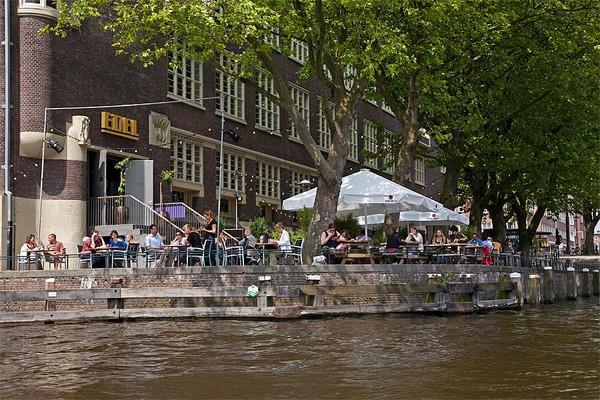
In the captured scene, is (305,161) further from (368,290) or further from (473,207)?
(368,290)

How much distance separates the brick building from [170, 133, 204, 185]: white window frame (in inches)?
1.5

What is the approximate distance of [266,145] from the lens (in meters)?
39.9

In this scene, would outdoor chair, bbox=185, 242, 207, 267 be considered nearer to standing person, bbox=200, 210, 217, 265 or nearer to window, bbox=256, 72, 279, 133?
standing person, bbox=200, 210, 217, 265

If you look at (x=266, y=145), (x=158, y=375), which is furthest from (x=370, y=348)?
(x=266, y=145)

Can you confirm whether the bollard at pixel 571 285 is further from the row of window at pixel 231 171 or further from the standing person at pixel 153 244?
the standing person at pixel 153 244

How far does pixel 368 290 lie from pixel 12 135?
41.0 ft

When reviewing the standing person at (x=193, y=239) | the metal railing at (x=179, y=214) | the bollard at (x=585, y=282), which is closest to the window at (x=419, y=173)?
the bollard at (x=585, y=282)

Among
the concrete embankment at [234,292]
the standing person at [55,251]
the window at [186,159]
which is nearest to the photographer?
the concrete embankment at [234,292]

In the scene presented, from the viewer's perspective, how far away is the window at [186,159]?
3325 centimetres

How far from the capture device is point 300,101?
143 feet

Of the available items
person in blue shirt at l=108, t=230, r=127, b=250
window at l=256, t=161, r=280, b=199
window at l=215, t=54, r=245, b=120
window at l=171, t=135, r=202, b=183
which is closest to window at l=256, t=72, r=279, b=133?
window at l=215, t=54, r=245, b=120

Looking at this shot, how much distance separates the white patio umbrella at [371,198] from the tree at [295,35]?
5.26 feet

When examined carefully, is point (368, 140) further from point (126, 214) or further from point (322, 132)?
point (126, 214)

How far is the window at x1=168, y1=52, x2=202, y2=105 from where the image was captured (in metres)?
33.6
